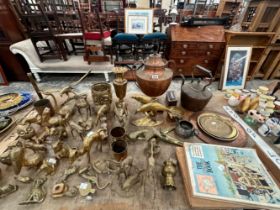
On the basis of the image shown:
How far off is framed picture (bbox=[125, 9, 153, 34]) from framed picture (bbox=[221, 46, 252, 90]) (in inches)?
47.7

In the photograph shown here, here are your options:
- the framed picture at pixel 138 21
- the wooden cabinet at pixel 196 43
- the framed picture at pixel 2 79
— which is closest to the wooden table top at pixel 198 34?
the wooden cabinet at pixel 196 43

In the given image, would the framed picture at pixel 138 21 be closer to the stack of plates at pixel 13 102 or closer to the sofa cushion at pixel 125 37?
the sofa cushion at pixel 125 37

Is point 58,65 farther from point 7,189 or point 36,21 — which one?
point 7,189

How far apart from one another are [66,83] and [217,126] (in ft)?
7.73

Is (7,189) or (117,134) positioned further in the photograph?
(117,134)

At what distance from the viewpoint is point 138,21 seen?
7.71ft

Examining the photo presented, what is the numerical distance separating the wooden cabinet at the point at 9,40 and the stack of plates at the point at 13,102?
1628mm

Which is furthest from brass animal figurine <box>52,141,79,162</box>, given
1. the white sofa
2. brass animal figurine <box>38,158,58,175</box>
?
the white sofa

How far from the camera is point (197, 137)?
780 millimetres

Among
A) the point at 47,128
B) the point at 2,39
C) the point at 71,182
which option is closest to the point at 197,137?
the point at 71,182

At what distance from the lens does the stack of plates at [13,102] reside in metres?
0.92

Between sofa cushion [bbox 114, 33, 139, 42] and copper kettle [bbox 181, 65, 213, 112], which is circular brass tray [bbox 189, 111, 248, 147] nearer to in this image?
copper kettle [bbox 181, 65, 213, 112]

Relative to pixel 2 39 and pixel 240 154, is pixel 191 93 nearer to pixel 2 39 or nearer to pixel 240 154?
pixel 240 154

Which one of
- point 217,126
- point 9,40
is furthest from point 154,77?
point 9,40
